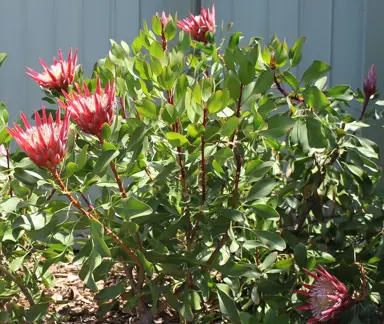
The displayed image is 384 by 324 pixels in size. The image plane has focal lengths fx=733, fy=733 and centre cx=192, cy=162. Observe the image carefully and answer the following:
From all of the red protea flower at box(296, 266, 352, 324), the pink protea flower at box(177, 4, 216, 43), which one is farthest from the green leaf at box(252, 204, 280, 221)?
the pink protea flower at box(177, 4, 216, 43)

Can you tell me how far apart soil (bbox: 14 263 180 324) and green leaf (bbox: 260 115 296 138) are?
43.4 inches

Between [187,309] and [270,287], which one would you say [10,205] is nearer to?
[187,309]

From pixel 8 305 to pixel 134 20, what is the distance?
2263 mm

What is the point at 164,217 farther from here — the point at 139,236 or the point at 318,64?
the point at 318,64

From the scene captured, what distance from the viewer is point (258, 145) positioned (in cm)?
233

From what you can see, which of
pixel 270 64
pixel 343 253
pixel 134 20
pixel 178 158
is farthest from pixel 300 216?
pixel 134 20

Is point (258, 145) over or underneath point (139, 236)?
over

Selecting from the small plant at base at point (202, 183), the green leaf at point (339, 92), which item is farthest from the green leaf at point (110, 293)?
the green leaf at point (339, 92)

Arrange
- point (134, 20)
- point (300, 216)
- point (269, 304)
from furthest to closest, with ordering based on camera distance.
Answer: point (134, 20)
point (300, 216)
point (269, 304)

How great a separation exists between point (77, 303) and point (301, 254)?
4.18 feet

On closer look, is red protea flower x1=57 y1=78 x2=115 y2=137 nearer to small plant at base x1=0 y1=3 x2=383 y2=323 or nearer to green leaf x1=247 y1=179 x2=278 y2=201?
small plant at base x1=0 y1=3 x2=383 y2=323

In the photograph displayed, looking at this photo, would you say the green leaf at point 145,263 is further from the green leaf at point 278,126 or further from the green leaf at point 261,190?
the green leaf at point 278,126

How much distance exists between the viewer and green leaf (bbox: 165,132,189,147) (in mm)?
1693

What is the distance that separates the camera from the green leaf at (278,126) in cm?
183
